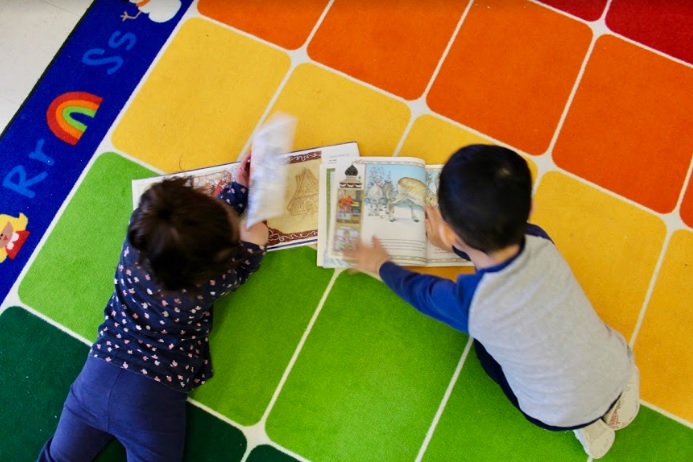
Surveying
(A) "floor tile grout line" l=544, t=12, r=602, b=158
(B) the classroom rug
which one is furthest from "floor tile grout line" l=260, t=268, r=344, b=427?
(A) "floor tile grout line" l=544, t=12, r=602, b=158

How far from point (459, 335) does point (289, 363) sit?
1.15ft

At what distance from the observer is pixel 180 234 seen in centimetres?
82

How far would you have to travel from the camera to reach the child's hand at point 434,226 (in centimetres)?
108

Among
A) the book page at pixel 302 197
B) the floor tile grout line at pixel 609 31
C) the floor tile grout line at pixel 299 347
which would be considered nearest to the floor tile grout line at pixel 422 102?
the book page at pixel 302 197

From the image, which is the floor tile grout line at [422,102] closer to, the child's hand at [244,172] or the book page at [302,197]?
the book page at [302,197]

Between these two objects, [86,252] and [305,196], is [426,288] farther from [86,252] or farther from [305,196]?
[86,252]

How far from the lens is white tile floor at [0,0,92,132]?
124 centimetres

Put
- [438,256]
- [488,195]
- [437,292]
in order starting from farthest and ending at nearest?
[438,256], [437,292], [488,195]

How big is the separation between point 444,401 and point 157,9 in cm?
109

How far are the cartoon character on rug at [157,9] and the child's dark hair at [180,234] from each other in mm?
584

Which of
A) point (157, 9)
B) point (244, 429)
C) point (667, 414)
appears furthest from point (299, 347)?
point (157, 9)

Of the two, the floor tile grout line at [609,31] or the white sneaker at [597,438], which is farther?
the floor tile grout line at [609,31]

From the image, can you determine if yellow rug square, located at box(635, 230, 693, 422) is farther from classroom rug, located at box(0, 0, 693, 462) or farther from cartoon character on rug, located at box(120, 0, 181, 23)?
cartoon character on rug, located at box(120, 0, 181, 23)

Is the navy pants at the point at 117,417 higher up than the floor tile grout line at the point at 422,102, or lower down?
lower down
